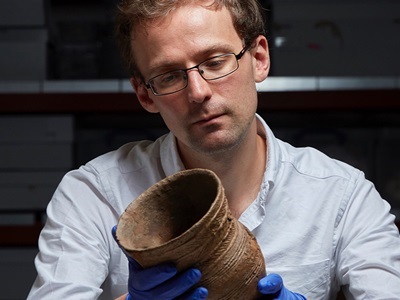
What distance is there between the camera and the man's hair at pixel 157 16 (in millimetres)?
1397

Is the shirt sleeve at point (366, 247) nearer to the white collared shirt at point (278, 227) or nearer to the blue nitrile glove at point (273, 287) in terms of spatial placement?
the white collared shirt at point (278, 227)

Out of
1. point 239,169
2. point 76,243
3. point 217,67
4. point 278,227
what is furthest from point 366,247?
point 76,243

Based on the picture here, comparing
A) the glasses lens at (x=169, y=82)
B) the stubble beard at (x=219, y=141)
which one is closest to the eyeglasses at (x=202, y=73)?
the glasses lens at (x=169, y=82)

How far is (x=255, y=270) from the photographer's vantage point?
3.64 feet

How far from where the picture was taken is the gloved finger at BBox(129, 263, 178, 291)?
107 centimetres

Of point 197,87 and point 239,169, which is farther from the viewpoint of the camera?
point 239,169

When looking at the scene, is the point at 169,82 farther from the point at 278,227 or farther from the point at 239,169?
the point at 278,227

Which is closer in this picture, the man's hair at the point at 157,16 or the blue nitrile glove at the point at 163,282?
the blue nitrile glove at the point at 163,282

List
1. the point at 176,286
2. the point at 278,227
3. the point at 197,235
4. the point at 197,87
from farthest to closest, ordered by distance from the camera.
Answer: the point at 278,227 → the point at 197,87 → the point at 176,286 → the point at 197,235

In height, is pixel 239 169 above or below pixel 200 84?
below

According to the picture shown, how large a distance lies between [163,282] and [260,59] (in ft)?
2.08

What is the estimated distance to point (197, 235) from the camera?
100 centimetres

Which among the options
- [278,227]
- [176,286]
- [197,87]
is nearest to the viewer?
[176,286]

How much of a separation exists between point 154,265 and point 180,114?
40 cm
